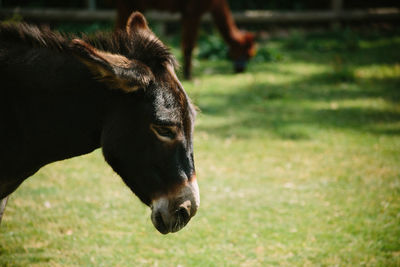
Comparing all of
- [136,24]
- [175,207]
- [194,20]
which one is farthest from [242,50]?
[175,207]

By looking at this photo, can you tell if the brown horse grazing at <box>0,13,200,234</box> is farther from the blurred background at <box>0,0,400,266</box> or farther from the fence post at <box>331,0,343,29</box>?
the fence post at <box>331,0,343,29</box>

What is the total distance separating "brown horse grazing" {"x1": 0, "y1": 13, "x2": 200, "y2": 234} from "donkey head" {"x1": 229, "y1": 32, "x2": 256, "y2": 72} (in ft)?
25.3

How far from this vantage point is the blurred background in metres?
3.61

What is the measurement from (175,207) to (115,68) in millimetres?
814

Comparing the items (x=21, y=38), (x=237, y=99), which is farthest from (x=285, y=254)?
(x=237, y=99)

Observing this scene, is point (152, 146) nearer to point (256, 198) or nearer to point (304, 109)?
point (256, 198)

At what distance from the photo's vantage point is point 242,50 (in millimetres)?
9812

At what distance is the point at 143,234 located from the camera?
3912mm

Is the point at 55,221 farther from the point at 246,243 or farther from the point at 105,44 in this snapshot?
the point at 105,44

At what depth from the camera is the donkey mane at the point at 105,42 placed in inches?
91.6

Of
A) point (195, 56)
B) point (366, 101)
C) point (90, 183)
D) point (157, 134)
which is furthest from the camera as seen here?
point (195, 56)

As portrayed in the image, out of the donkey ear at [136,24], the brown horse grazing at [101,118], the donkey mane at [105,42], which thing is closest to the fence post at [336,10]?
the donkey ear at [136,24]

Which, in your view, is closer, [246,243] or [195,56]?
[246,243]

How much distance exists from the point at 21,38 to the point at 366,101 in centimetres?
707
